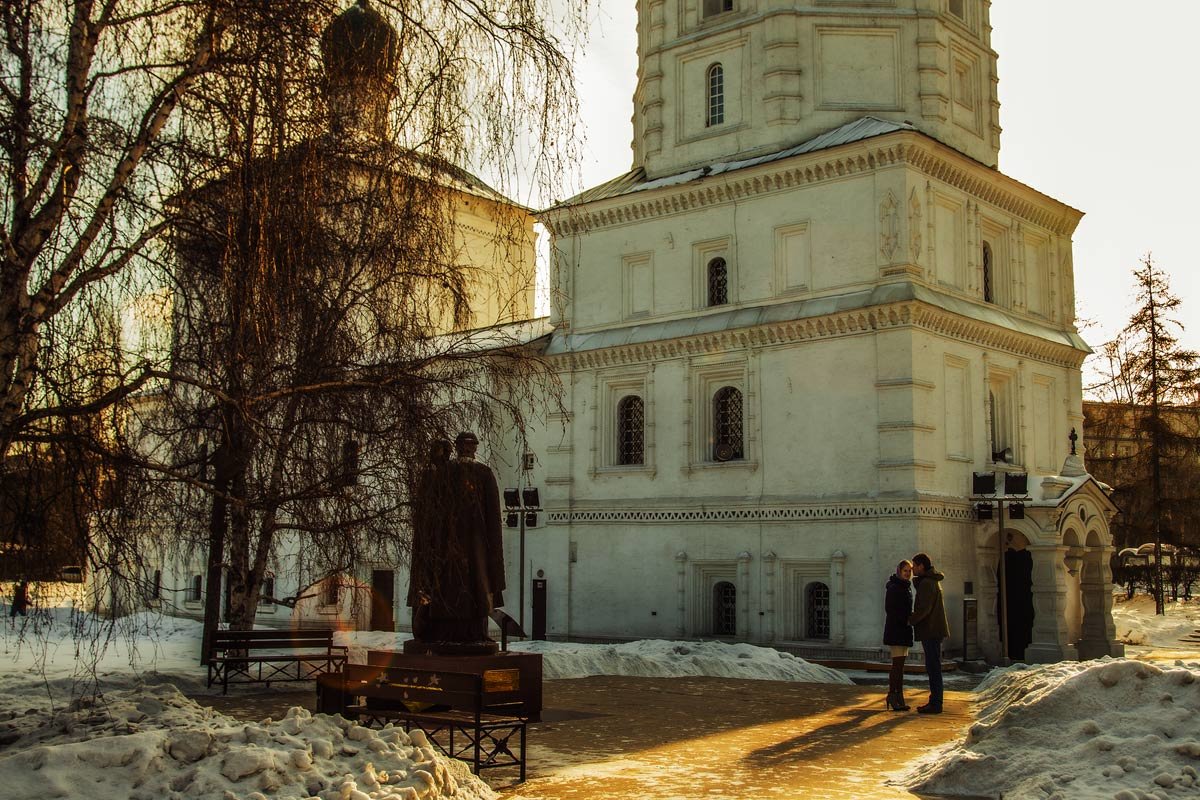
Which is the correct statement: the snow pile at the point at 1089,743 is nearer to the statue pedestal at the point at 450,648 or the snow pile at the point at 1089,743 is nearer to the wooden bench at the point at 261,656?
the statue pedestal at the point at 450,648

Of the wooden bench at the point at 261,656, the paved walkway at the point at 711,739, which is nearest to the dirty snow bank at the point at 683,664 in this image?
the paved walkway at the point at 711,739

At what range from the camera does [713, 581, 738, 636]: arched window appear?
26812 millimetres

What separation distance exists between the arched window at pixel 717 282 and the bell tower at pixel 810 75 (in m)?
2.58

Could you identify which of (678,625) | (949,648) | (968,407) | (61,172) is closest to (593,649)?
(678,625)

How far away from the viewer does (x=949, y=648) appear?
80.0ft

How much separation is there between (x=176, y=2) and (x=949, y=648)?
20715 millimetres

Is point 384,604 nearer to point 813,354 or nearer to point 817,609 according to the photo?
point 817,609

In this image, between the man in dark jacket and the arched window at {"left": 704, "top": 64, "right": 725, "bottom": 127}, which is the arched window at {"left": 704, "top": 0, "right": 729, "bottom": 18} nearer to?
the arched window at {"left": 704, "top": 64, "right": 725, "bottom": 127}

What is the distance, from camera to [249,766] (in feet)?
24.2

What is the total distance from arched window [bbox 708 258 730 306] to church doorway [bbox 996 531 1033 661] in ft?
26.6

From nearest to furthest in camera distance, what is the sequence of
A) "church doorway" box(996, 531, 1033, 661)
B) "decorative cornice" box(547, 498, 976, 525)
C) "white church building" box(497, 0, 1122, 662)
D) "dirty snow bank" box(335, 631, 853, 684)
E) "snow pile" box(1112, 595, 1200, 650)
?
"dirty snow bank" box(335, 631, 853, 684) → "decorative cornice" box(547, 498, 976, 525) → "white church building" box(497, 0, 1122, 662) → "church doorway" box(996, 531, 1033, 661) → "snow pile" box(1112, 595, 1200, 650)

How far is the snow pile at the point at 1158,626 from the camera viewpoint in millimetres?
31922

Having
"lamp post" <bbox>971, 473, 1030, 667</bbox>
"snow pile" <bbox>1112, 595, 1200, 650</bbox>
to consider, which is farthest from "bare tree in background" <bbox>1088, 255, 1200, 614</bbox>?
"lamp post" <bbox>971, 473, 1030, 667</bbox>

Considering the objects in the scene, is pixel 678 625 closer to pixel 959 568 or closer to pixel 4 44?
pixel 959 568
